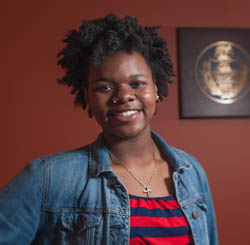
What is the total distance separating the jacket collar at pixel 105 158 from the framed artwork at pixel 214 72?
3.03 ft

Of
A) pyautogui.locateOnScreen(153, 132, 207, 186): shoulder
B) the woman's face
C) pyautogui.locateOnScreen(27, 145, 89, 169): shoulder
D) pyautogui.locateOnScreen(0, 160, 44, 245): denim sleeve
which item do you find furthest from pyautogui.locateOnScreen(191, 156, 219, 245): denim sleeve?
pyautogui.locateOnScreen(0, 160, 44, 245): denim sleeve

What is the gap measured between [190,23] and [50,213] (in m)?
1.56

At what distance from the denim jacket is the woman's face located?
4.6 inches

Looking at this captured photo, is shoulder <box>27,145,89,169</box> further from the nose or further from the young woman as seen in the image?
the nose

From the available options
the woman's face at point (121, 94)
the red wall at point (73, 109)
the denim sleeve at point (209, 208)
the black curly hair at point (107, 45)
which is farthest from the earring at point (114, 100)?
the red wall at point (73, 109)

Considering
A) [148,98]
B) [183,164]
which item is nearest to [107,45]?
[148,98]

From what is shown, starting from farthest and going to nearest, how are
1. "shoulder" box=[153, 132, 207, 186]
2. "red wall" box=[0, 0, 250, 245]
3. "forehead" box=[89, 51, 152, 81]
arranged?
"red wall" box=[0, 0, 250, 245]
"shoulder" box=[153, 132, 207, 186]
"forehead" box=[89, 51, 152, 81]

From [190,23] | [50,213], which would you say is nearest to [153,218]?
[50,213]

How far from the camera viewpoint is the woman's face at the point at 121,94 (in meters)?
0.84

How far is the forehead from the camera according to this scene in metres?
0.84

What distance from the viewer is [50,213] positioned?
2.60 ft

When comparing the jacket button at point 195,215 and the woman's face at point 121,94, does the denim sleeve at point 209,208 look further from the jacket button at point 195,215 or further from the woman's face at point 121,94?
the woman's face at point 121,94

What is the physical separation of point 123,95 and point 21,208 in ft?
1.25

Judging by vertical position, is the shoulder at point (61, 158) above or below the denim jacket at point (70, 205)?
above
